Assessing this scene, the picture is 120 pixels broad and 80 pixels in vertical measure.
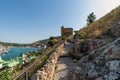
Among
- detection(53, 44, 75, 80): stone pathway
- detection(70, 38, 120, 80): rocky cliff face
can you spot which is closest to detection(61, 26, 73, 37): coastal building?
detection(53, 44, 75, 80): stone pathway

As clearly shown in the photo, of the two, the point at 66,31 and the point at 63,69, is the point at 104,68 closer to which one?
the point at 63,69

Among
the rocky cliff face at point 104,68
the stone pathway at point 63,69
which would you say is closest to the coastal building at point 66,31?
the stone pathway at point 63,69

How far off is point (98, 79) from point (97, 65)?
4.64 feet

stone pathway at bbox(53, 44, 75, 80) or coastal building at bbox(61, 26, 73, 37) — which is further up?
coastal building at bbox(61, 26, 73, 37)

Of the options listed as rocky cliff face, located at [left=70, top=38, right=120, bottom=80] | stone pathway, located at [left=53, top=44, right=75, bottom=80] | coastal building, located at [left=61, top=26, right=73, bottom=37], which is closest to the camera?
rocky cliff face, located at [left=70, top=38, right=120, bottom=80]

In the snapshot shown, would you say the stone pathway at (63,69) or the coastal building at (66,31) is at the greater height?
the coastal building at (66,31)

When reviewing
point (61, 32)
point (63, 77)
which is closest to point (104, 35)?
point (63, 77)

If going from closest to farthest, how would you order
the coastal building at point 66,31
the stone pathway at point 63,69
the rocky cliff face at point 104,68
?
1. the rocky cliff face at point 104,68
2. the stone pathway at point 63,69
3. the coastal building at point 66,31

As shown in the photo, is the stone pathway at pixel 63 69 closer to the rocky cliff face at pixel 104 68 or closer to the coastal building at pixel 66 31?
the rocky cliff face at pixel 104 68

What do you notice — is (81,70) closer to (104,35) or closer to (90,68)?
(90,68)

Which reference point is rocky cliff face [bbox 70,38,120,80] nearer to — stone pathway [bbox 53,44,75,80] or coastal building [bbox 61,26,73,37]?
stone pathway [bbox 53,44,75,80]

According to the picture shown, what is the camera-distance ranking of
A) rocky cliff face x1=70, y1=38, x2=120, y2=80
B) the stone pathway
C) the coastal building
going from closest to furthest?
rocky cliff face x1=70, y1=38, x2=120, y2=80 → the stone pathway → the coastal building

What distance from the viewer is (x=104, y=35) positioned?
17578 mm

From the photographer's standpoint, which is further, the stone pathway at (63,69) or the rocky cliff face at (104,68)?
the stone pathway at (63,69)
